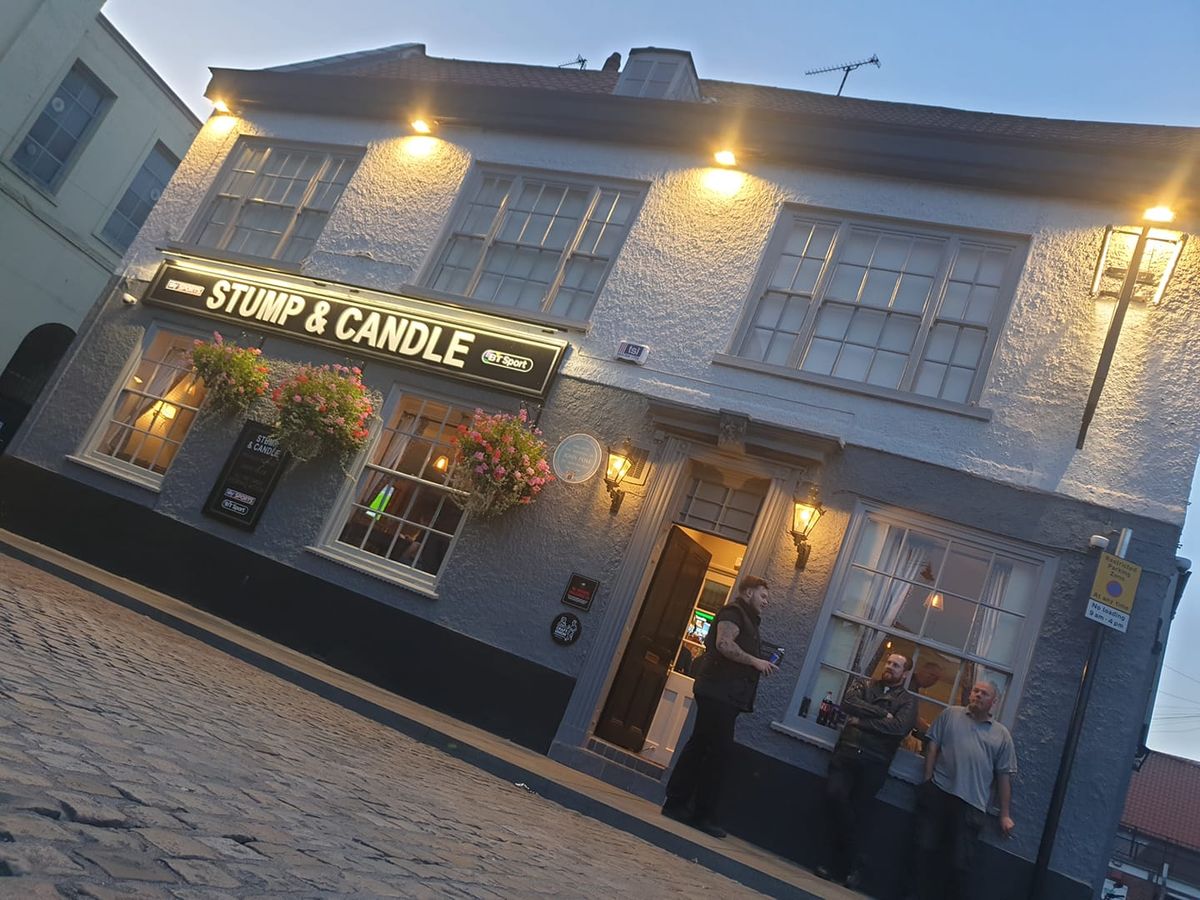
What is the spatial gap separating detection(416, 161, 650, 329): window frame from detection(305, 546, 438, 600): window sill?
3060mm

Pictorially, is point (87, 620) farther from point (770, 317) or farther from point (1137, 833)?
point (1137, 833)

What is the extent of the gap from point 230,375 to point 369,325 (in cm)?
178

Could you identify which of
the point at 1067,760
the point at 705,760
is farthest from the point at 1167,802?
the point at 705,760

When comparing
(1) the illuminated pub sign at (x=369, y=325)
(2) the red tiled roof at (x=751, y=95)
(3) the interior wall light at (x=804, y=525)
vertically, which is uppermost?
(2) the red tiled roof at (x=751, y=95)

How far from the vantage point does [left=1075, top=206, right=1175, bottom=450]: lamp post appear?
7.81 m

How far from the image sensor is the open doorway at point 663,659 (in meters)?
8.81

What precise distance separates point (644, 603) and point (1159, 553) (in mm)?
4415

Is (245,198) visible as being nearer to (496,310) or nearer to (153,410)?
(153,410)

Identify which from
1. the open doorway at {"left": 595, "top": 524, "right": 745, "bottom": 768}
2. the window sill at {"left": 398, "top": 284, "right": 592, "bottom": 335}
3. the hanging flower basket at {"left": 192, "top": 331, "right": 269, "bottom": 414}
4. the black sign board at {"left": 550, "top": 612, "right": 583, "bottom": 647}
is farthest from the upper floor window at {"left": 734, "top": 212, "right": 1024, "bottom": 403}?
the hanging flower basket at {"left": 192, "top": 331, "right": 269, "bottom": 414}

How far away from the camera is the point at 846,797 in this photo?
6969mm

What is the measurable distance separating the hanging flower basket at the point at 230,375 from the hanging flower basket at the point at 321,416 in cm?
72

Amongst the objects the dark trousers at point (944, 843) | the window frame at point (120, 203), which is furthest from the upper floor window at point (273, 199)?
the dark trousers at point (944, 843)

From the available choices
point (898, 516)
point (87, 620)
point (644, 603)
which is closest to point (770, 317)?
point (898, 516)

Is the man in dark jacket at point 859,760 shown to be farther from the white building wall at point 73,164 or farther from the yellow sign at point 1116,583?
the white building wall at point 73,164
